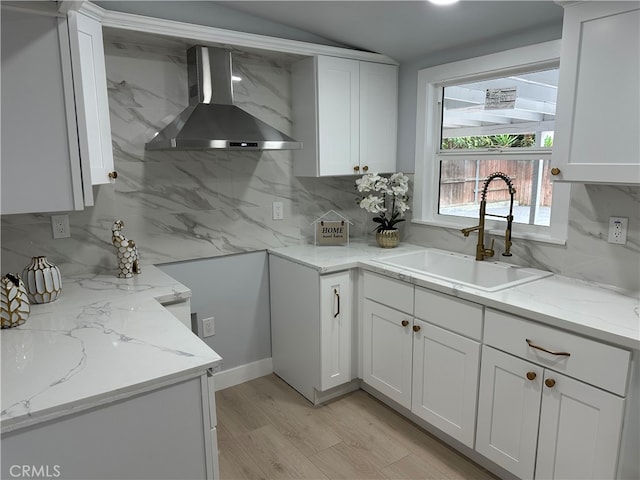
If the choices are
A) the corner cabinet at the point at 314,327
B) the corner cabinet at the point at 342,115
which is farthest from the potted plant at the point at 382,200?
the corner cabinet at the point at 314,327

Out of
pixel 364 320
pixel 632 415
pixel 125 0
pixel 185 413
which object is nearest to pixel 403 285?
pixel 364 320

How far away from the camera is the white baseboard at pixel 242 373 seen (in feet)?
9.64

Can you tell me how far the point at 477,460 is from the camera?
2191 mm

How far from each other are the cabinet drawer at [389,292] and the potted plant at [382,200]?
0.48 meters

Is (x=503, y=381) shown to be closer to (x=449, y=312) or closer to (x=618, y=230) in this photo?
(x=449, y=312)

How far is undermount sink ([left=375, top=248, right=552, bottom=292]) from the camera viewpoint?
2.36 meters

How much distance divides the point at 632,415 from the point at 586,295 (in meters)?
0.57

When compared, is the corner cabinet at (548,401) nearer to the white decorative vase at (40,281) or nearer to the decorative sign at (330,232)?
the decorative sign at (330,232)

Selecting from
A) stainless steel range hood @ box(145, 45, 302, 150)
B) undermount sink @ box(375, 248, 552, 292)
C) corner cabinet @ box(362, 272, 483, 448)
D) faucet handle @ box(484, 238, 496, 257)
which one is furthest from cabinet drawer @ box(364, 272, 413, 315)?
stainless steel range hood @ box(145, 45, 302, 150)

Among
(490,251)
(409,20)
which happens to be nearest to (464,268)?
(490,251)

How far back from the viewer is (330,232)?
309 cm

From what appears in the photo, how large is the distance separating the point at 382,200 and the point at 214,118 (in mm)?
1237

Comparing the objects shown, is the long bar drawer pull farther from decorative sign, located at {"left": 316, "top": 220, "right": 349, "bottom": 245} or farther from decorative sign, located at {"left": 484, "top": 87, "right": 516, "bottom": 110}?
decorative sign, located at {"left": 316, "top": 220, "right": 349, "bottom": 245}

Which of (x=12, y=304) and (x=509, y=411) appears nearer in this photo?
(x=12, y=304)
